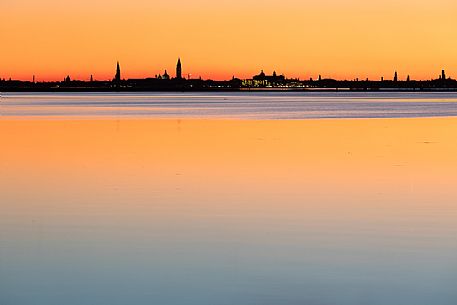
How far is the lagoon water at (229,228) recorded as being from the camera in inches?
383

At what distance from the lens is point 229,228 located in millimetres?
→ 13539

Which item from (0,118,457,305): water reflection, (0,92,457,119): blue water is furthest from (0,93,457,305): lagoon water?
(0,92,457,119): blue water

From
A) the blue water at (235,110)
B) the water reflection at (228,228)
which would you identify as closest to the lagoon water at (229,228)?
the water reflection at (228,228)

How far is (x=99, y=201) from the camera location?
16422mm

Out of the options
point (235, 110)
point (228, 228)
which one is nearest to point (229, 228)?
point (228, 228)

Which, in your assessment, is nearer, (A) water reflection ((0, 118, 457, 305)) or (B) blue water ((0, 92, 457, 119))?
(A) water reflection ((0, 118, 457, 305))

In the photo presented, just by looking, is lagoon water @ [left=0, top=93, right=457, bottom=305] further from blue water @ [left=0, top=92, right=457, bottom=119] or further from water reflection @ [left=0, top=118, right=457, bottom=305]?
blue water @ [left=0, top=92, right=457, bottom=119]

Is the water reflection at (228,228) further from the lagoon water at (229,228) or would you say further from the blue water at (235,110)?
the blue water at (235,110)

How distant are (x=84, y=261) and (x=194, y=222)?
10.8 feet

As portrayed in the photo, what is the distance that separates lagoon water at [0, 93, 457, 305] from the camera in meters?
9.72

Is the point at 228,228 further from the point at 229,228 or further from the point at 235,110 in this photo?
the point at 235,110

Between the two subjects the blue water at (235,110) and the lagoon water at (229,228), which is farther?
the blue water at (235,110)

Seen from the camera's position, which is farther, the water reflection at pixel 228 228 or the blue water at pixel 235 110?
the blue water at pixel 235 110

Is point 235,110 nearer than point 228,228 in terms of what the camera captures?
No
